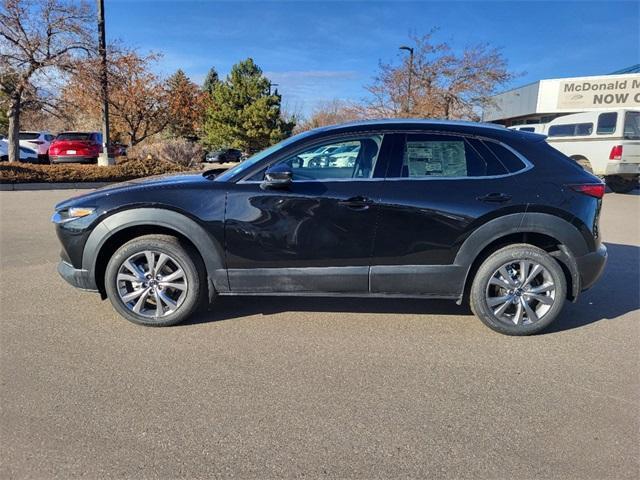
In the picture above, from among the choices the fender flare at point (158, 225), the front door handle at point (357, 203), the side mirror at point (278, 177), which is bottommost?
the fender flare at point (158, 225)

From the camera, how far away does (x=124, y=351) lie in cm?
341

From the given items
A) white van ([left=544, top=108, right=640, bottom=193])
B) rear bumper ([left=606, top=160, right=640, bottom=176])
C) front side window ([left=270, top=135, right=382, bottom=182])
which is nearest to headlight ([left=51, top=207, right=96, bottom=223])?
front side window ([left=270, top=135, right=382, bottom=182])

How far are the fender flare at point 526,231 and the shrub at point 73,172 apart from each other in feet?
38.2

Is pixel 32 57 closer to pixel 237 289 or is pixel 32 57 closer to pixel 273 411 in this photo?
pixel 237 289

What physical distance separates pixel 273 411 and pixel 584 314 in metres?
3.21

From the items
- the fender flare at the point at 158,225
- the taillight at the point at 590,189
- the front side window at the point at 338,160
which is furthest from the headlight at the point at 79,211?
the taillight at the point at 590,189

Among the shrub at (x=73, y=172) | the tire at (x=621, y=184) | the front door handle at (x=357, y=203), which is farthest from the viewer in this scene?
the tire at (x=621, y=184)

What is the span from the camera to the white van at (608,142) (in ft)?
42.3

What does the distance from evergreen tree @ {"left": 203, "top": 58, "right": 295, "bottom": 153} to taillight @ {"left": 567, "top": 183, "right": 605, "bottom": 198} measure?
3055 centimetres

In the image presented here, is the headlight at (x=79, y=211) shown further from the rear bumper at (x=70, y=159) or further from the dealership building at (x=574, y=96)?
the dealership building at (x=574, y=96)

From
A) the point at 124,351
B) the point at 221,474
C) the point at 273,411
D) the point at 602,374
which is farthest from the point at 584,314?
the point at 124,351

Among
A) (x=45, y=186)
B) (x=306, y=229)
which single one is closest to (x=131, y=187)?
(x=306, y=229)

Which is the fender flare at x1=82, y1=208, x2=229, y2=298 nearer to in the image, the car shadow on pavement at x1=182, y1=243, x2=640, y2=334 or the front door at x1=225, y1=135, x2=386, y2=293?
the front door at x1=225, y1=135, x2=386, y2=293

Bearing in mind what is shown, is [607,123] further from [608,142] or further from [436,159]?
[436,159]
